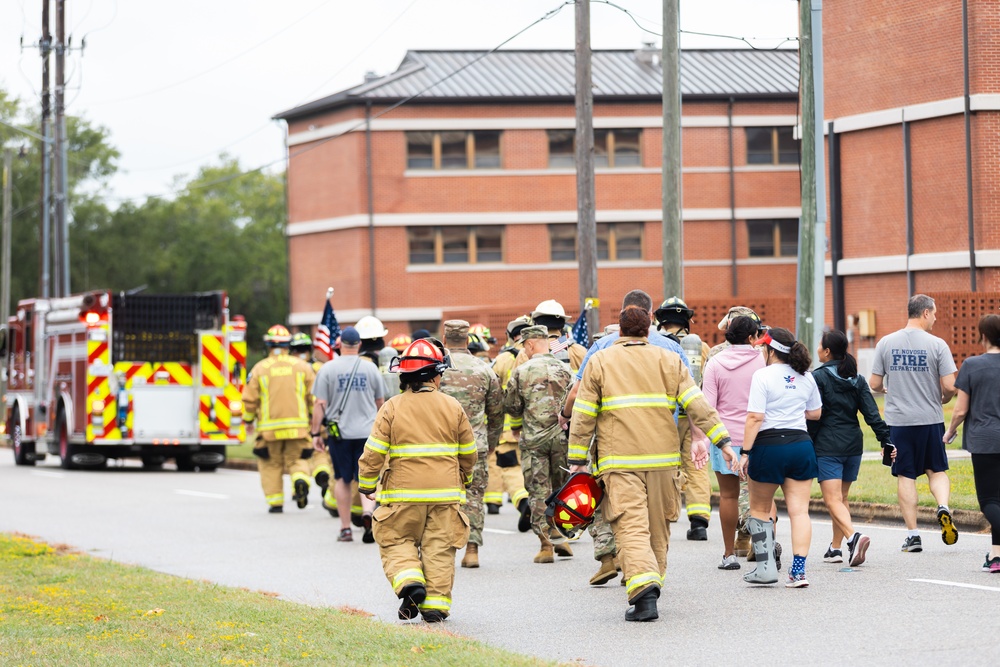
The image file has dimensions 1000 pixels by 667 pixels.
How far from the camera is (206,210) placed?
91750mm

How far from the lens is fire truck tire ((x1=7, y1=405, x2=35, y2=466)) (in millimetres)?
28734

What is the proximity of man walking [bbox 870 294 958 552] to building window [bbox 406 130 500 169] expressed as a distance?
35484 mm

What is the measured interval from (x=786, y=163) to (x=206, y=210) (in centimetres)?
5162

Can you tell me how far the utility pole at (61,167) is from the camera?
35.5m

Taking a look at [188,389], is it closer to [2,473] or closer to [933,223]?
[2,473]

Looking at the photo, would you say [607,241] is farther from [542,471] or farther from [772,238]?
[542,471]

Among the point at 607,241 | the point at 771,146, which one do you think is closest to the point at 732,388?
the point at 607,241

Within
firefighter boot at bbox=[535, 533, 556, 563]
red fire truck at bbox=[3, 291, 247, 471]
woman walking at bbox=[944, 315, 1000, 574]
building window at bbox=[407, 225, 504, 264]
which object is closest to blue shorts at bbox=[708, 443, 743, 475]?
woman walking at bbox=[944, 315, 1000, 574]

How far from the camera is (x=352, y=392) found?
1424 centimetres

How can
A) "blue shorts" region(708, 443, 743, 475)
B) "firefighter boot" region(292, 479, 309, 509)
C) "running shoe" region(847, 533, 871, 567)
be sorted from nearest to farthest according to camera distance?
"running shoe" region(847, 533, 871, 567) < "blue shorts" region(708, 443, 743, 475) < "firefighter boot" region(292, 479, 309, 509)

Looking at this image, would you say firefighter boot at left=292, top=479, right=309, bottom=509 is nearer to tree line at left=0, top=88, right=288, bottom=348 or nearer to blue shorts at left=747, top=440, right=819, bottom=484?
blue shorts at left=747, top=440, right=819, bottom=484

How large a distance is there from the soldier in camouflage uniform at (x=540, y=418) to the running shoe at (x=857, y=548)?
2.53 meters

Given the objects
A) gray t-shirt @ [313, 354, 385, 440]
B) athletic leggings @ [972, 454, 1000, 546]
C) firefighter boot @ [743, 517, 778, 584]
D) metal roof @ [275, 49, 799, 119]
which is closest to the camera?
firefighter boot @ [743, 517, 778, 584]

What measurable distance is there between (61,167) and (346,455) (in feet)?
80.2
